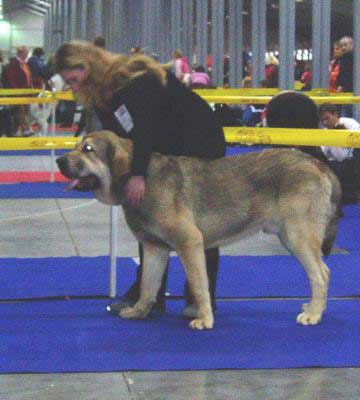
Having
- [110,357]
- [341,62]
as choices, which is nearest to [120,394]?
[110,357]

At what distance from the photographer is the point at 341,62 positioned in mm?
15719

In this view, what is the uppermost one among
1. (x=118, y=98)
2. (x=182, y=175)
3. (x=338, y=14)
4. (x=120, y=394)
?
(x=338, y=14)

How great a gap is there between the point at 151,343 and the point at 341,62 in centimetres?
1059

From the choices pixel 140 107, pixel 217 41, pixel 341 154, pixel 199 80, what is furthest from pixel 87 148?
pixel 217 41

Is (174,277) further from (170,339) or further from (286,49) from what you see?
(286,49)

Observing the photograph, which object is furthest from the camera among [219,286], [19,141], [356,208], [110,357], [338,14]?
[338,14]

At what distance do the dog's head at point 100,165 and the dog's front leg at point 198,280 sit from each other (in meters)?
0.46

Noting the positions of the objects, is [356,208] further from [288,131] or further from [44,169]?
[44,169]

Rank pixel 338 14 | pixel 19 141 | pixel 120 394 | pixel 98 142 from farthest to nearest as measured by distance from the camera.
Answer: pixel 338 14
pixel 19 141
pixel 98 142
pixel 120 394

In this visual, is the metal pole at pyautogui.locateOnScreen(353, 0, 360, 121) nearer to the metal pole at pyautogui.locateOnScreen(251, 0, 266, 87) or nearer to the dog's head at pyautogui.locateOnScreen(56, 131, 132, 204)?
the metal pole at pyautogui.locateOnScreen(251, 0, 266, 87)

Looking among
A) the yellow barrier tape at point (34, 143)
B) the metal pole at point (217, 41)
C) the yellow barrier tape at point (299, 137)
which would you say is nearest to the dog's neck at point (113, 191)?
the yellow barrier tape at point (299, 137)

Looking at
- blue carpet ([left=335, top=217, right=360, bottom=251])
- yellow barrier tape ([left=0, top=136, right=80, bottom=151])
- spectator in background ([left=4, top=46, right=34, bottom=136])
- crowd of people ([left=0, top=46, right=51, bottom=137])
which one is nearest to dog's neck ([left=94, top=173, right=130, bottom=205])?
blue carpet ([left=335, top=217, right=360, bottom=251])

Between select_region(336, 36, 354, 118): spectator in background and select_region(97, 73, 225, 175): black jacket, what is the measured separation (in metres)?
9.32

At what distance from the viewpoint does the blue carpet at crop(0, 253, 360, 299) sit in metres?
7.06
